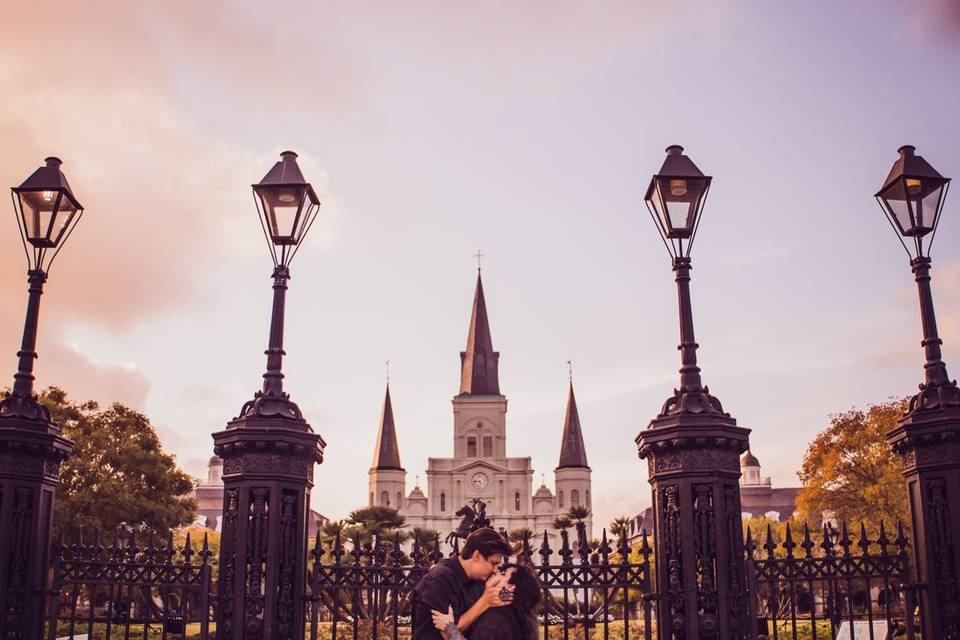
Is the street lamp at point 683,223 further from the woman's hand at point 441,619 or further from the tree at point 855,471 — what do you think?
the tree at point 855,471

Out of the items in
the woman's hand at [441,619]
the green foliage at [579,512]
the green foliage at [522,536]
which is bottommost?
the woman's hand at [441,619]

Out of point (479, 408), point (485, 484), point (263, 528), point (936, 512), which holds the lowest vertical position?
point (263, 528)

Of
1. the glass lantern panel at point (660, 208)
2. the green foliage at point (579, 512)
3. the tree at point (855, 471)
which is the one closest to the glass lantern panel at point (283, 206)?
the glass lantern panel at point (660, 208)

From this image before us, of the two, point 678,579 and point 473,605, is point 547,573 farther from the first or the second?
point 473,605

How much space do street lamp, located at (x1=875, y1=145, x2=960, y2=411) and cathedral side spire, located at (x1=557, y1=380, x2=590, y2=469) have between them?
93607 millimetres

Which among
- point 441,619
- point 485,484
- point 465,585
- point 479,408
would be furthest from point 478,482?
point 441,619

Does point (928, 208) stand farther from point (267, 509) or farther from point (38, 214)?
point (38, 214)

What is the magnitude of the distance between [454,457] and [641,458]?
99.9 m

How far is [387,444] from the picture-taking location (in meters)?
103

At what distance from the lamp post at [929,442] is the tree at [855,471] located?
27018mm

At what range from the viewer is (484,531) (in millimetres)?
5691

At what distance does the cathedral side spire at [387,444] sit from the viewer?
103 metres

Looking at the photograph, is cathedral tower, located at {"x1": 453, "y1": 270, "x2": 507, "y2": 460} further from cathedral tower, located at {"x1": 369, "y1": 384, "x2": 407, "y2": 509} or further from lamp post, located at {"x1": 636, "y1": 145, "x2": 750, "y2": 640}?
lamp post, located at {"x1": 636, "y1": 145, "x2": 750, "y2": 640}

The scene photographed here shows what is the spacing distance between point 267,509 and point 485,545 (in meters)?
2.49
